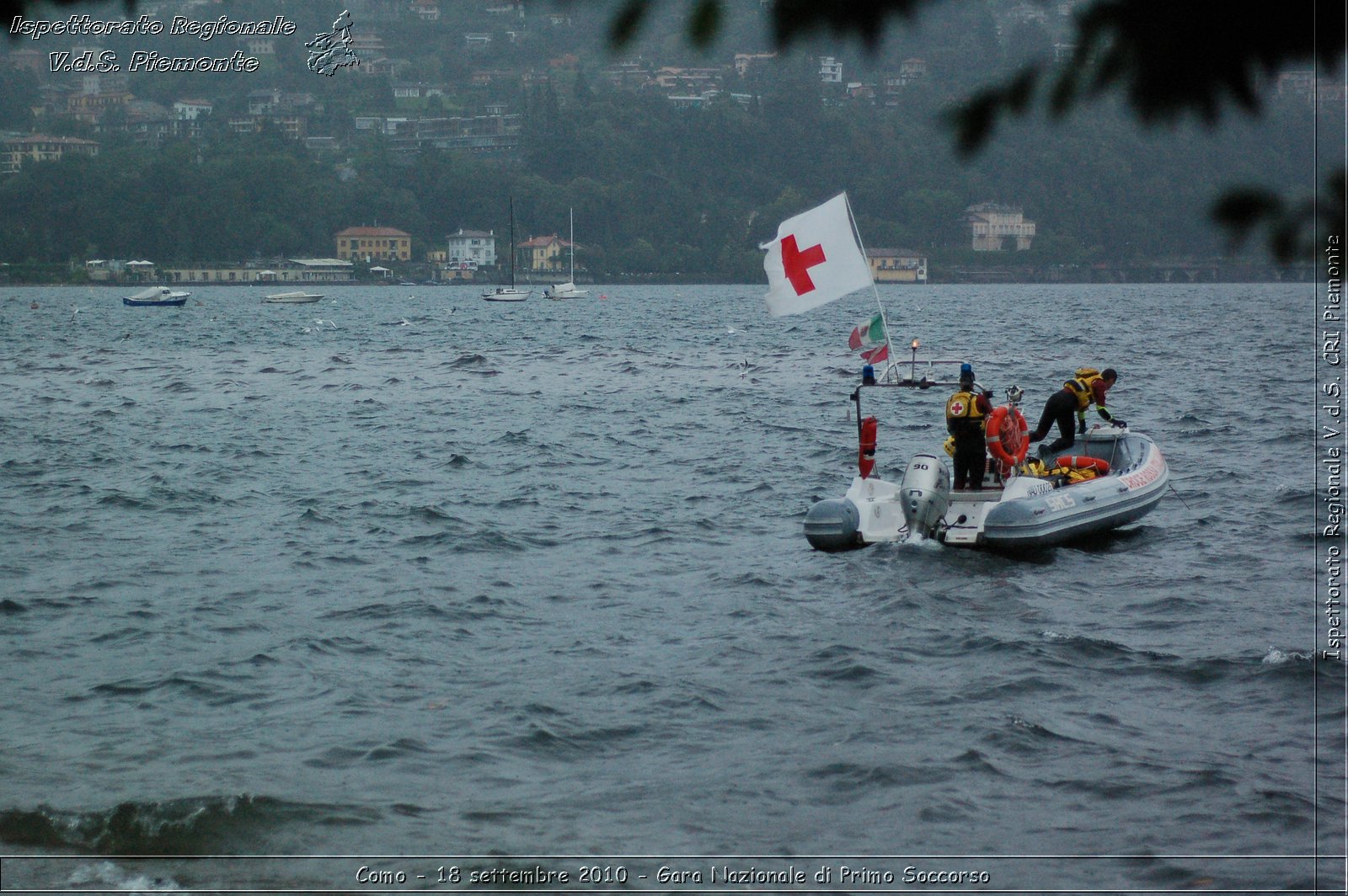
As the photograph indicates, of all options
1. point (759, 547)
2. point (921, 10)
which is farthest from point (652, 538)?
point (921, 10)

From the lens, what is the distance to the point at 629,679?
32.3 ft

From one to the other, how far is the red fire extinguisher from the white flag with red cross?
156 centimetres

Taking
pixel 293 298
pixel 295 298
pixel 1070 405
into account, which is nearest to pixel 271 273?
pixel 293 298

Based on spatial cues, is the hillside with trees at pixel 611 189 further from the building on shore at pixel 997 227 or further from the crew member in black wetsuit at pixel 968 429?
the crew member in black wetsuit at pixel 968 429

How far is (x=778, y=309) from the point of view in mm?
12531

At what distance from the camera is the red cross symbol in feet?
42.0

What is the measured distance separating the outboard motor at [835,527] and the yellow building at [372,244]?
13915cm

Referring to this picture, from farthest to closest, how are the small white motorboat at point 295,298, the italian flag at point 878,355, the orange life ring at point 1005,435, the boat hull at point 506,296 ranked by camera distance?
the boat hull at point 506,296 < the small white motorboat at point 295,298 < the orange life ring at point 1005,435 < the italian flag at point 878,355

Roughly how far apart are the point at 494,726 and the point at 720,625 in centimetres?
295

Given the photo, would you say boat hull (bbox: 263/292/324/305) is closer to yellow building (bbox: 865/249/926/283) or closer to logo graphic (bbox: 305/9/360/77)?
yellow building (bbox: 865/249/926/283)

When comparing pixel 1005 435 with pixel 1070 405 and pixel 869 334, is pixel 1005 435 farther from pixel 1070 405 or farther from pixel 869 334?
pixel 1070 405

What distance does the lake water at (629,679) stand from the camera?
23.0 feet

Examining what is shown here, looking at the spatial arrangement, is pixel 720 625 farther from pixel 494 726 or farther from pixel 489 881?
pixel 489 881

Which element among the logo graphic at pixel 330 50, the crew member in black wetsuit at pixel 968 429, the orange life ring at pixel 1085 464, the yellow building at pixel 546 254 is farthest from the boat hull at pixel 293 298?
the logo graphic at pixel 330 50
